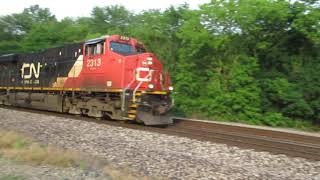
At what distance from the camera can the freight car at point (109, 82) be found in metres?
14.1

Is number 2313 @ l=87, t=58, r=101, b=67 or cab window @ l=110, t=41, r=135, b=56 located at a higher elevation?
cab window @ l=110, t=41, r=135, b=56

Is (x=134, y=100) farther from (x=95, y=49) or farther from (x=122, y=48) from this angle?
(x=95, y=49)

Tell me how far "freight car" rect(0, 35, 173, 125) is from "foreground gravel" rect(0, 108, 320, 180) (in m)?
1.62

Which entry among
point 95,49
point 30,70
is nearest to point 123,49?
point 95,49

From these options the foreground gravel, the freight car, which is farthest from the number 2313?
the foreground gravel

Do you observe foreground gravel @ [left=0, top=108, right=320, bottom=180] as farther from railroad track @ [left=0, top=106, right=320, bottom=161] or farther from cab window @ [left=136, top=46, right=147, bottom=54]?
cab window @ [left=136, top=46, right=147, bottom=54]

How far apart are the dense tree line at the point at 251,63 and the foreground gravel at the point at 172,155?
7726 millimetres

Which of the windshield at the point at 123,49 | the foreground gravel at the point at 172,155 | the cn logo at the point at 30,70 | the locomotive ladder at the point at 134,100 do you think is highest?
the windshield at the point at 123,49

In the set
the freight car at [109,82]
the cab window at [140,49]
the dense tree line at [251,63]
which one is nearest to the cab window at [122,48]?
the freight car at [109,82]

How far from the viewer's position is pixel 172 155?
348 inches

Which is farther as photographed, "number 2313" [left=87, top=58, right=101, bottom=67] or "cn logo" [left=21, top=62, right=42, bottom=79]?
"cn logo" [left=21, top=62, right=42, bottom=79]

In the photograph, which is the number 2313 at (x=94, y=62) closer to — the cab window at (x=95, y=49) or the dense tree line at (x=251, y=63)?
the cab window at (x=95, y=49)

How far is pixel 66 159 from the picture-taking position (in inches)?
291

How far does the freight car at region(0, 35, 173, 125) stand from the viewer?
14.1 m
